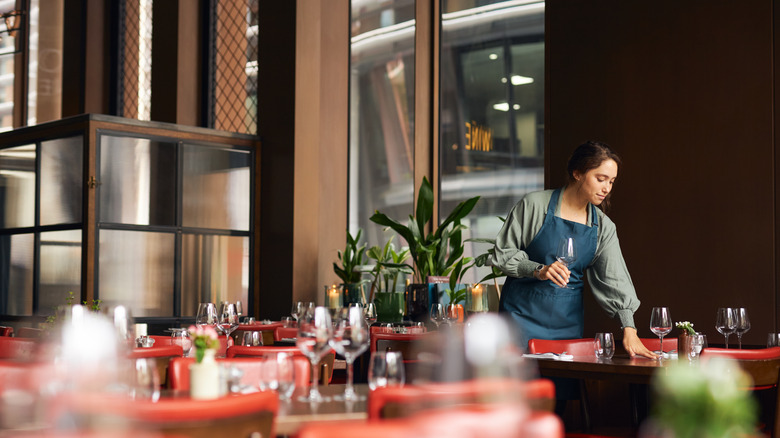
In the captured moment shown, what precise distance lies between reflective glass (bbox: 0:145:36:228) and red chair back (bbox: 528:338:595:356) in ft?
14.4

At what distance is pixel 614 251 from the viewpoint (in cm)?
342

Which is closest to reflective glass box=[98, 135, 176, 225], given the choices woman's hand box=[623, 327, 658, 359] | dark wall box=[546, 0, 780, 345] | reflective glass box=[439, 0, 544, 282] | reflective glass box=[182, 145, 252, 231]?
reflective glass box=[182, 145, 252, 231]

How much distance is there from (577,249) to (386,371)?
163 cm

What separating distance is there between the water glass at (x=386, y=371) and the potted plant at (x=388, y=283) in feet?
12.2

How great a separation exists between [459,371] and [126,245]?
5.36m

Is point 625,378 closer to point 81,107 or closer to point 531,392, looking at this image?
point 531,392

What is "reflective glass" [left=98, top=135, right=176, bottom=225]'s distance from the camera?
5.80 metres

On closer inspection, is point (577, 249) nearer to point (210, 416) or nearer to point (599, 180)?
point (599, 180)

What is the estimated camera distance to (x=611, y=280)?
3.38 meters

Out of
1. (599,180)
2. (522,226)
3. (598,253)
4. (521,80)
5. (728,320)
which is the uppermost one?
(521,80)

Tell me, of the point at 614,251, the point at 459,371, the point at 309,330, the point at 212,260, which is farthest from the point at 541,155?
the point at 459,371

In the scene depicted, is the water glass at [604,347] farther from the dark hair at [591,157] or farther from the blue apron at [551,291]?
the dark hair at [591,157]

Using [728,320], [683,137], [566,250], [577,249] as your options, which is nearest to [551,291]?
[577,249]

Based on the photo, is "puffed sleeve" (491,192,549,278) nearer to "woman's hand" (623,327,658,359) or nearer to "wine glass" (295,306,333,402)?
"woman's hand" (623,327,658,359)
